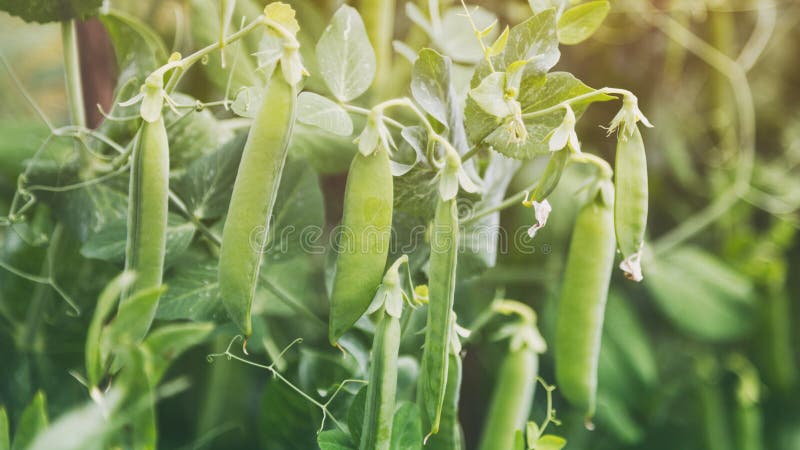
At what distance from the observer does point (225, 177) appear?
1.51ft

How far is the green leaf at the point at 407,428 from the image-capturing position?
42cm

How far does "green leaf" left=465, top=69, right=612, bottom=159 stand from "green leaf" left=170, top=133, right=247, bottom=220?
0.55 feet

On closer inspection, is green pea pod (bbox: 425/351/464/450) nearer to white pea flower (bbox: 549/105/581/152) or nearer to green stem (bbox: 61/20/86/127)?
white pea flower (bbox: 549/105/581/152)

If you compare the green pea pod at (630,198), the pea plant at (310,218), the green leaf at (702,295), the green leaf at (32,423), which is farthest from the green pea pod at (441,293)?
the green leaf at (702,295)

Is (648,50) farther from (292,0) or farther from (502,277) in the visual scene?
(292,0)

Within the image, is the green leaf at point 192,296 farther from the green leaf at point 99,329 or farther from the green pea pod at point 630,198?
the green pea pod at point 630,198

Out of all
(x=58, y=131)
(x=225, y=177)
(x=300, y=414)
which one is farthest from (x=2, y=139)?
(x=300, y=414)

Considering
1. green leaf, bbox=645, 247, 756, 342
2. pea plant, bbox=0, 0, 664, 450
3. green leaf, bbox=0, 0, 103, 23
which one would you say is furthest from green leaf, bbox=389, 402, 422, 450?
green leaf, bbox=645, 247, 756, 342

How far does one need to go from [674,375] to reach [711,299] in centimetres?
13

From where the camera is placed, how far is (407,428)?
0.42 metres

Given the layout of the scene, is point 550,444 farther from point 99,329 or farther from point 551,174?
point 99,329

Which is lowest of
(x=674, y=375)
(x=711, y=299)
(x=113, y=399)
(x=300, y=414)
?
(x=674, y=375)

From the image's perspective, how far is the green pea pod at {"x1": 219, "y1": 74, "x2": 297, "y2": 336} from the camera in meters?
0.34

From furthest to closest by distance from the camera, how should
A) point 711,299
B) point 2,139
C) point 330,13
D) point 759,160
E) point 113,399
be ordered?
point 759,160
point 711,299
point 330,13
point 2,139
point 113,399
